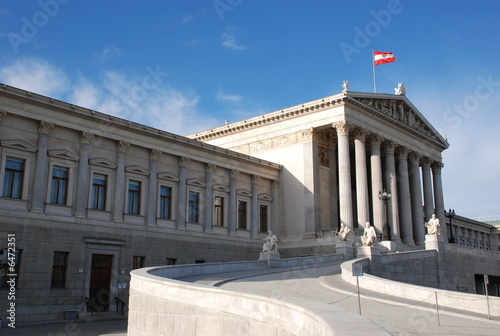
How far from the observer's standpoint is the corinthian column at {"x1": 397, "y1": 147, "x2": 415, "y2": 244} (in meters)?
49.5

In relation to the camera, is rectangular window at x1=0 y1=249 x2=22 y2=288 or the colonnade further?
the colonnade

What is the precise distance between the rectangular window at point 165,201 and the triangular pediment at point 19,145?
10.1 meters

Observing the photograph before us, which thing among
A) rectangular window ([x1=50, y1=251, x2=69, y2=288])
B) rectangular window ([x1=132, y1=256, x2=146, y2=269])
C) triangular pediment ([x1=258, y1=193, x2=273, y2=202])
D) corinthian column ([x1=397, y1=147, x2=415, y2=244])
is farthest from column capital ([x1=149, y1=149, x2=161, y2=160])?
corinthian column ([x1=397, y1=147, x2=415, y2=244])

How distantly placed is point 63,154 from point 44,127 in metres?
1.89

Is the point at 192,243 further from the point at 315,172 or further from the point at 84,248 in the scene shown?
the point at 315,172

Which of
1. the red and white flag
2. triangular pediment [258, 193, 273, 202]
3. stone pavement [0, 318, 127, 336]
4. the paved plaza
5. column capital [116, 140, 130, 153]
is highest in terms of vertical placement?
the red and white flag

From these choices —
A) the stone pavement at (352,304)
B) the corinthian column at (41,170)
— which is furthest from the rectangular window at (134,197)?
the stone pavement at (352,304)

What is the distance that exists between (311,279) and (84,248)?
13.8 metres

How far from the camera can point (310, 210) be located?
4425cm

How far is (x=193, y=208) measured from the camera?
129 ft

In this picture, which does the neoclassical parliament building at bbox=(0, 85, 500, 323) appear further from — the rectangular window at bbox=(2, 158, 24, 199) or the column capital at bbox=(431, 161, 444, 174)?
the column capital at bbox=(431, 161, 444, 174)

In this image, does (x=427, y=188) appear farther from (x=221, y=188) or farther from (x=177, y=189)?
(x=177, y=189)

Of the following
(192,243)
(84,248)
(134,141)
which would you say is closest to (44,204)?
(84,248)

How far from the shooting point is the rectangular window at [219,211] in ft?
135
